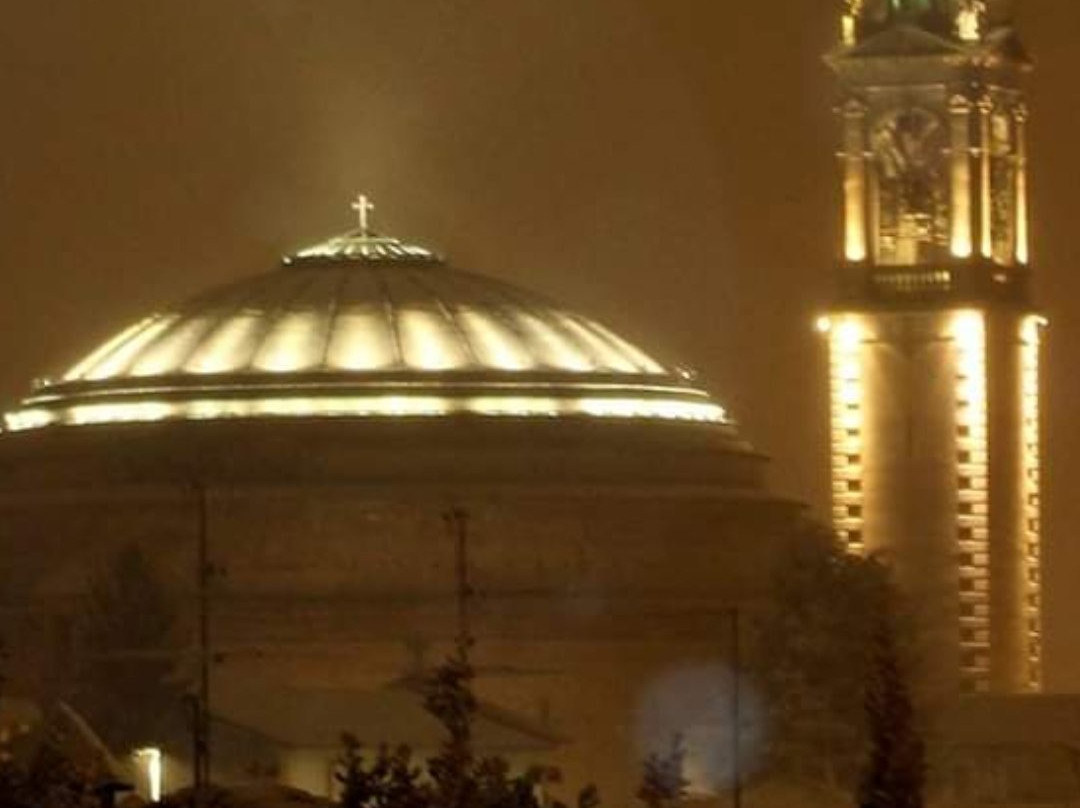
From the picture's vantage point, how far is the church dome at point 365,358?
157625mm

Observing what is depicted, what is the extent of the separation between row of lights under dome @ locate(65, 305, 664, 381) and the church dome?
0.02 m

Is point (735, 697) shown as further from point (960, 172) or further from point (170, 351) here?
point (170, 351)

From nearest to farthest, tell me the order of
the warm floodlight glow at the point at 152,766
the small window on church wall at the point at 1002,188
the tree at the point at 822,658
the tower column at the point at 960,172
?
the warm floodlight glow at the point at 152,766, the tree at the point at 822,658, the tower column at the point at 960,172, the small window on church wall at the point at 1002,188

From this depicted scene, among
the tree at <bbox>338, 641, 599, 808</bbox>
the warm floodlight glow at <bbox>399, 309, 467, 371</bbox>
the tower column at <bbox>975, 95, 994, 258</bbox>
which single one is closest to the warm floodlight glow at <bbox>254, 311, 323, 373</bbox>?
the warm floodlight glow at <bbox>399, 309, 467, 371</bbox>

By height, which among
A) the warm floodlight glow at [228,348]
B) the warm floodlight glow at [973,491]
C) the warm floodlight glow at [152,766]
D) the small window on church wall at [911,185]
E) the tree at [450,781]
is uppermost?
the small window on church wall at [911,185]

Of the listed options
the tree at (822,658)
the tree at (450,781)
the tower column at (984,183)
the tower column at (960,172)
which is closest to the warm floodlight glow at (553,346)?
the tower column at (960,172)

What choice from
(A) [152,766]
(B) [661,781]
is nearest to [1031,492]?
→ (A) [152,766]

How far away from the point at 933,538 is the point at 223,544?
1230 cm

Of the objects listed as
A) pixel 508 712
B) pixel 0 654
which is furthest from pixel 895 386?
pixel 0 654

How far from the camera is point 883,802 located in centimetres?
9388

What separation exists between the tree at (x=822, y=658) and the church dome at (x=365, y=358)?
7247mm

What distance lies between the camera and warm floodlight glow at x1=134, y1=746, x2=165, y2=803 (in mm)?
128750

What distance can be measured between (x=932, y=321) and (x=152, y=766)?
30.6m

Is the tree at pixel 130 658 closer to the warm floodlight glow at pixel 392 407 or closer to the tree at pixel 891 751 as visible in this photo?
the warm floodlight glow at pixel 392 407
